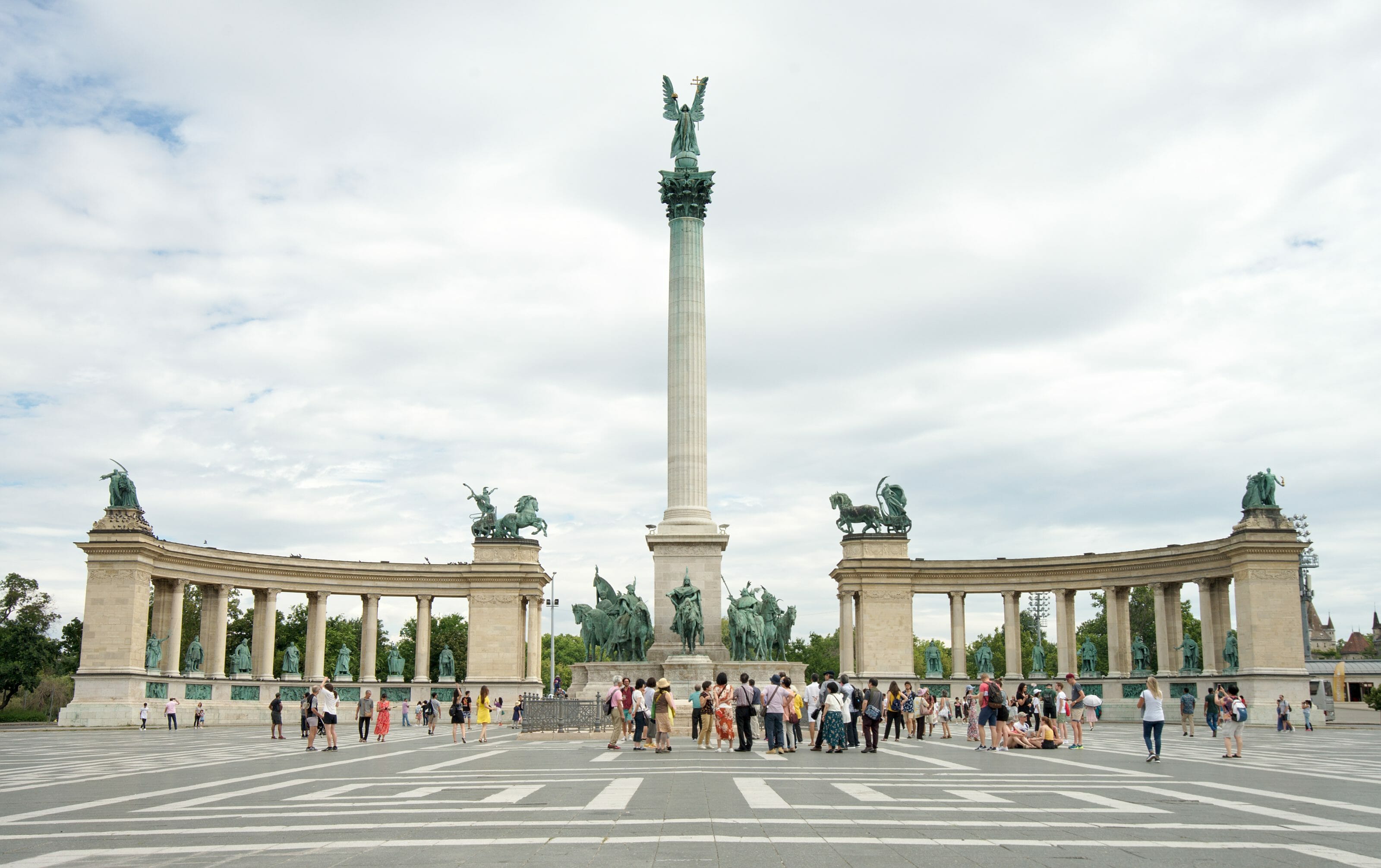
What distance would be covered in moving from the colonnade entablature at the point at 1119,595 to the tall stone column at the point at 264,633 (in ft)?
131

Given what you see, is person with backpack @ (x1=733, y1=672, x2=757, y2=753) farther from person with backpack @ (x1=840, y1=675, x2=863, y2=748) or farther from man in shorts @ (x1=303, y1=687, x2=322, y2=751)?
man in shorts @ (x1=303, y1=687, x2=322, y2=751)

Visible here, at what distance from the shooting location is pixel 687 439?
2200 inches

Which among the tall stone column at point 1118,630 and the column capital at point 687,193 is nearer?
the column capital at point 687,193

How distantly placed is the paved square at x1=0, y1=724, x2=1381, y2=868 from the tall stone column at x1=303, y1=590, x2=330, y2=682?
163 feet

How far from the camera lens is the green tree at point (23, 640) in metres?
84.4

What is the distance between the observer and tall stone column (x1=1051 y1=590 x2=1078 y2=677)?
250 feet

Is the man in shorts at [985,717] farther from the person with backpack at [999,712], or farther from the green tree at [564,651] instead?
the green tree at [564,651]

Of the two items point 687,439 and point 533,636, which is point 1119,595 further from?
point 533,636

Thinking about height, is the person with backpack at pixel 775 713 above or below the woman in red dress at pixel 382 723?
above

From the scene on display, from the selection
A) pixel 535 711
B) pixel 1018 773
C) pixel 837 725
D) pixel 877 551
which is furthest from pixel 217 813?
pixel 877 551

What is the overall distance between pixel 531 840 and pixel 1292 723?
60.1 metres

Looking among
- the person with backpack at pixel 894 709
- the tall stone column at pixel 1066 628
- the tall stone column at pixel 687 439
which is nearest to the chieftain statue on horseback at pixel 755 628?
the tall stone column at pixel 687 439

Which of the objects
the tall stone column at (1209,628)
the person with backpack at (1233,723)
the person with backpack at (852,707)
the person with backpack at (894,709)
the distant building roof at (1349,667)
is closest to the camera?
the person with backpack at (1233,723)

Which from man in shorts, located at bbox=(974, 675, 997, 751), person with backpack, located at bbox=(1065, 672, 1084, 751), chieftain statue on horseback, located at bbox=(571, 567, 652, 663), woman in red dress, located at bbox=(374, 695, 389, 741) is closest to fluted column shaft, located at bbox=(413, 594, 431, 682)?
chieftain statue on horseback, located at bbox=(571, 567, 652, 663)
